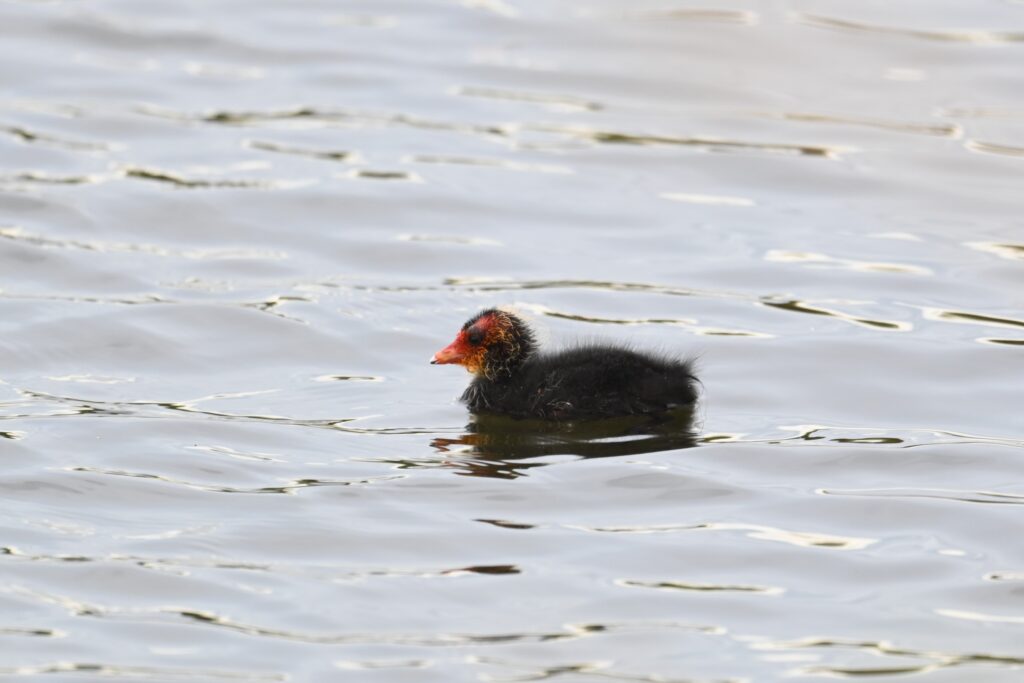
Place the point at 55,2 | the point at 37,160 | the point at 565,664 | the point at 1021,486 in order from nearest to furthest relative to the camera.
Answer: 1. the point at 565,664
2. the point at 1021,486
3. the point at 37,160
4. the point at 55,2

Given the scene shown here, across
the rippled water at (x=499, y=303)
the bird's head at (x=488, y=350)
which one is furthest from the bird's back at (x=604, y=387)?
the bird's head at (x=488, y=350)

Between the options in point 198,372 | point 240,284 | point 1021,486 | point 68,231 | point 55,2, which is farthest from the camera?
point 55,2

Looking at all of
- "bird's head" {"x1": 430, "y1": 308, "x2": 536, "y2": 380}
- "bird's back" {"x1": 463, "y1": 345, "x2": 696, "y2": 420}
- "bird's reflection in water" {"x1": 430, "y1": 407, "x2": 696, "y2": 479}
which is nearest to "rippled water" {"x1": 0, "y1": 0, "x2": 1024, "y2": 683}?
"bird's reflection in water" {"x1": 430, "y1": 407, "x2": 696, "y2": 479}

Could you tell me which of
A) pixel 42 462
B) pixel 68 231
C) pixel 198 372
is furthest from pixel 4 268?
pixel 42 462

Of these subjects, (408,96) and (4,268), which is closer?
(4,268)

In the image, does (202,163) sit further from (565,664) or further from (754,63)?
(565,664)

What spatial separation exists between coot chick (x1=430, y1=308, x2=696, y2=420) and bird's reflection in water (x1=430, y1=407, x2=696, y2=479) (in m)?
0.07

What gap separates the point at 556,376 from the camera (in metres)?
8.84

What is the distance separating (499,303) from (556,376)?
2.29 m

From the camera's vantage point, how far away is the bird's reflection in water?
814cm

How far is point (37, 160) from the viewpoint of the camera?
542 inches

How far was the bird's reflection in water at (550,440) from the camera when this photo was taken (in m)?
8.14

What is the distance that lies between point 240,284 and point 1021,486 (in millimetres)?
5402

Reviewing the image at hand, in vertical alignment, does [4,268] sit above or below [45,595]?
above
